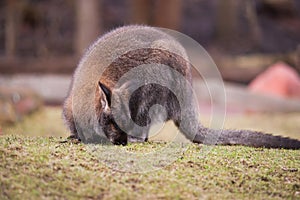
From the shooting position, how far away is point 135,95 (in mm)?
4609

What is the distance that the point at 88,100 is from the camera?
15.0ft

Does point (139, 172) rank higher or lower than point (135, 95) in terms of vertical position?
lower

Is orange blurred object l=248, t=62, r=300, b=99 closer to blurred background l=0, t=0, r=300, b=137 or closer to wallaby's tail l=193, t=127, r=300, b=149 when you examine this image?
blurred background l=0, t=0, r=300, b=137

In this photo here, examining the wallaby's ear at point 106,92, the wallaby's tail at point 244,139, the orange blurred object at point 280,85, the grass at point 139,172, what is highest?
the wallaby's ear at point 106,92

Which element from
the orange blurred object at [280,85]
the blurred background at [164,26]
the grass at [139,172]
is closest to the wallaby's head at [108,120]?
the grass at [139,172]

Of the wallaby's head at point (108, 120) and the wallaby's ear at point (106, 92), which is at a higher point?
the wallaby's ear at point (106, 92)

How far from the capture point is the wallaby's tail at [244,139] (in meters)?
4.79

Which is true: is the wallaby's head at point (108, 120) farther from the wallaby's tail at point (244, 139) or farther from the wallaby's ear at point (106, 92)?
the wallaby's tail at point (244, 139)

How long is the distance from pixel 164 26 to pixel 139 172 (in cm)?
1178

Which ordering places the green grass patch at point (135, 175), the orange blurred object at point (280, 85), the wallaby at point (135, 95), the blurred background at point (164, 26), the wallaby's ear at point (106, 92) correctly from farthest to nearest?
the orange blurred object at point (280, 85), the blurred background at point (164, 26), the wallaby at point (135, 95), the wallaby's ear at point (106, 92), the green grass patch at point (135, 175)

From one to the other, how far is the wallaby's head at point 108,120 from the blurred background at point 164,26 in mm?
2196

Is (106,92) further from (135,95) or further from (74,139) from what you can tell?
(74,139)

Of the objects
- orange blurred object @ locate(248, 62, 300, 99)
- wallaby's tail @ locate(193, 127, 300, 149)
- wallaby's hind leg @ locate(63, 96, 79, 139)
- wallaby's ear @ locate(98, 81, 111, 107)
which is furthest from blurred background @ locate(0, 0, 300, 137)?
wallaby's tail @ locate(193, 127, 300, 149)

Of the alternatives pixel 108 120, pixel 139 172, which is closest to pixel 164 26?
pixel 108 120
